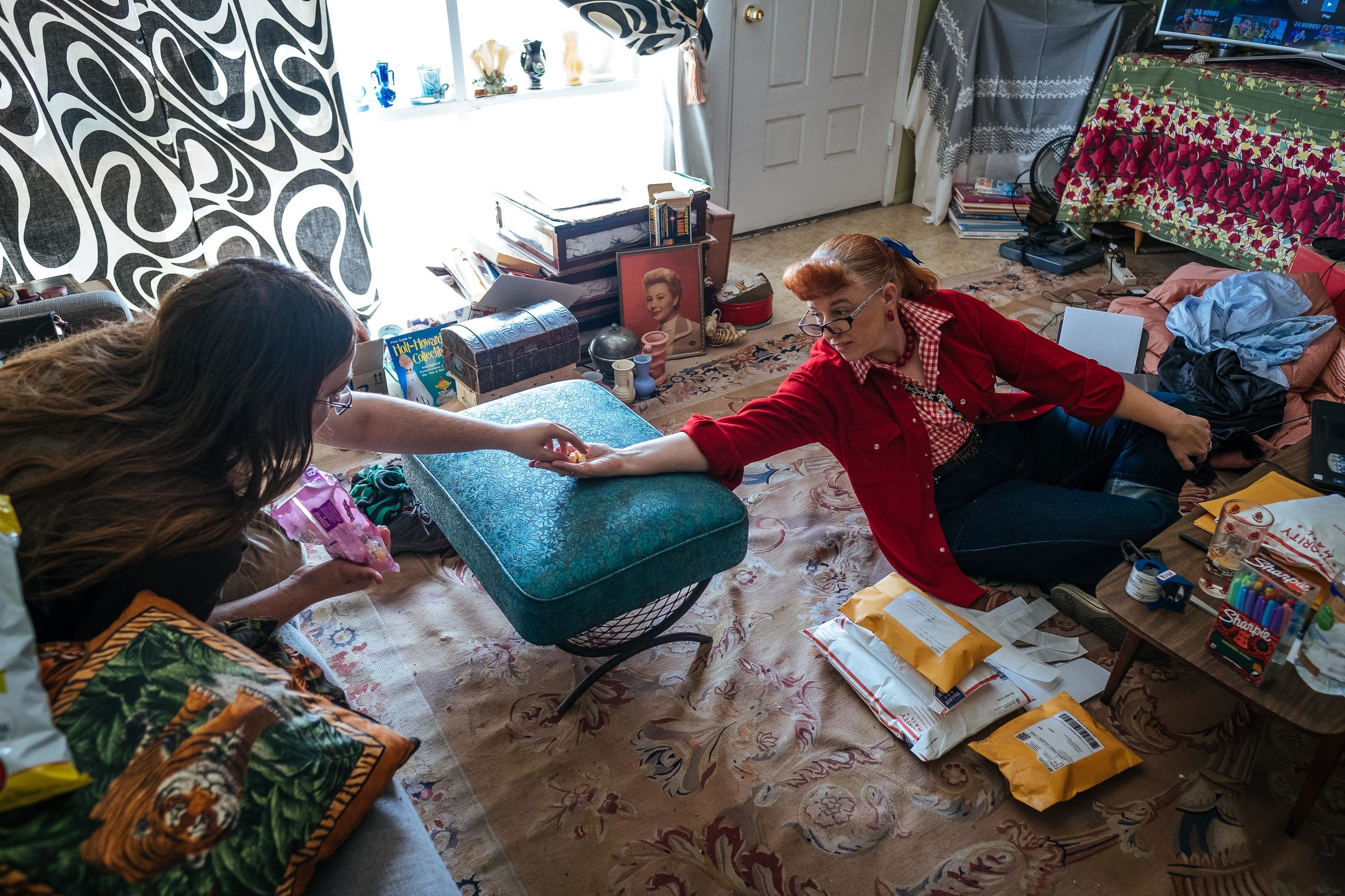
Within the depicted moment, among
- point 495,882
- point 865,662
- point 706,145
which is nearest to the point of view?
point 495,882

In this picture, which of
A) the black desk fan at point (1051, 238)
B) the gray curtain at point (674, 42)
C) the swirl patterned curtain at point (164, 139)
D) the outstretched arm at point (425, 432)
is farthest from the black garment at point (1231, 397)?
the swirl patterned curtain at point (164, 139)

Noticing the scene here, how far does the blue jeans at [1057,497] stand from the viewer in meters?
1.75

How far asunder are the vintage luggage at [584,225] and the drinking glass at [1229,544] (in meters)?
Answer: 1.96

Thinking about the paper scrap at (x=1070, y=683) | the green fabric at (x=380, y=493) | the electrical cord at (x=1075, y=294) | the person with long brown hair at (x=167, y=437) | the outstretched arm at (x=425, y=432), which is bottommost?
the paper scrap at (x=1070, y=683)

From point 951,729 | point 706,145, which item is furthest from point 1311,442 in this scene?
point 706,145

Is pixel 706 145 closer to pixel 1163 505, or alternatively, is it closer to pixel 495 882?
pixel 1163 505

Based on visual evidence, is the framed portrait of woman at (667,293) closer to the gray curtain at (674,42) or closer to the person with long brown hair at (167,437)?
the gray curtain at (674,42)

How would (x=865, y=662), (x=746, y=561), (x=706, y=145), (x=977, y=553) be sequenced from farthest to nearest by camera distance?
(x=706, y=145)
(x=746, y=561)
(x=977, y=553)
(x=865, y=662)

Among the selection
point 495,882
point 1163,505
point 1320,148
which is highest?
point 1320,148

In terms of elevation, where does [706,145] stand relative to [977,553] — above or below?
above

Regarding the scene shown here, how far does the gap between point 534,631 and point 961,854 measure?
797 millimetres

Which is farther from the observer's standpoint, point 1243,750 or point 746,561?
point 746,561

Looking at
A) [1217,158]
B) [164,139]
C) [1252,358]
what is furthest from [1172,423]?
[164,139]

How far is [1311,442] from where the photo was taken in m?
1.76
